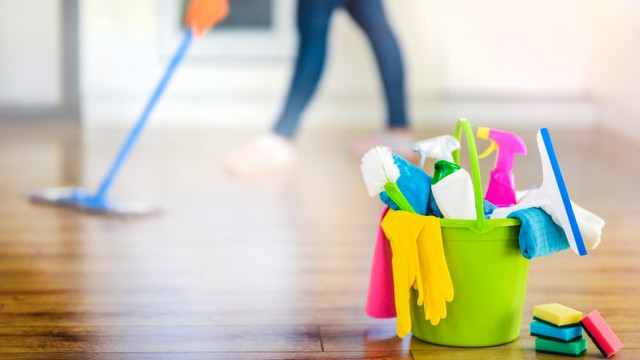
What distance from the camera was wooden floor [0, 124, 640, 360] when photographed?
4.81 feet

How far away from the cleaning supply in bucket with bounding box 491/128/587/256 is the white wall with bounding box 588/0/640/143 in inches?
74.4

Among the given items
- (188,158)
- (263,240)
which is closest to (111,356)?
(263,240)

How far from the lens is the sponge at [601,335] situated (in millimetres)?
1390

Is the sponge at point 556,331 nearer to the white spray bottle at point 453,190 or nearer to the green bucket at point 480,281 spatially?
the green bucket at point 480,281

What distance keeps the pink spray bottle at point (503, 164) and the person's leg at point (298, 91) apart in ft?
4.26

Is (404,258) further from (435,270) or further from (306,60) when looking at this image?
(306,60)

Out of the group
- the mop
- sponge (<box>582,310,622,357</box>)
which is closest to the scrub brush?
sponge (<box>582,310,622,357</box>)

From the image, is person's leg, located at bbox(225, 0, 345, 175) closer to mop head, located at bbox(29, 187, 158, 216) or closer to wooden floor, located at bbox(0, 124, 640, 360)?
wooden floor, located at bbox(0, 124, 640, 360)

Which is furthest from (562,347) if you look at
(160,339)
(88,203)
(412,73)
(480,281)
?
(412,73)

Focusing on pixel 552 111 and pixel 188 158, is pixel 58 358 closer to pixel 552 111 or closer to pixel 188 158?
pixel 188 158

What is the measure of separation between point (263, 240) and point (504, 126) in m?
1.60

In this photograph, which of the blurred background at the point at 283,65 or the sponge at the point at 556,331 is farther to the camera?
the blurred background at the point at 283,65

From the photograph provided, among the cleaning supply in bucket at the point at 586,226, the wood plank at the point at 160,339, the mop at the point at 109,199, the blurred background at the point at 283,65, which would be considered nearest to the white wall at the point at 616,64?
the blurred background at the point at 283,65

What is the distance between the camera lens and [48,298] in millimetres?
1662
